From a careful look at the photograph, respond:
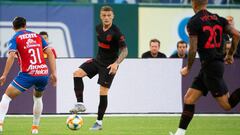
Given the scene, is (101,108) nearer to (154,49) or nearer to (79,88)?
(79,88)

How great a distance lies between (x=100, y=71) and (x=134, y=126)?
1472 millimetres

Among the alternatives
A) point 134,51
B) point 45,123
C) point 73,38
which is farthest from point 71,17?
point 45,123

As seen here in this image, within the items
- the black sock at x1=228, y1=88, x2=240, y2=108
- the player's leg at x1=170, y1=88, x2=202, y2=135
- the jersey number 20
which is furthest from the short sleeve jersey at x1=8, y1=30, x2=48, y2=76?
the black sock at x1=228, y1=88, x2=240, y2=108

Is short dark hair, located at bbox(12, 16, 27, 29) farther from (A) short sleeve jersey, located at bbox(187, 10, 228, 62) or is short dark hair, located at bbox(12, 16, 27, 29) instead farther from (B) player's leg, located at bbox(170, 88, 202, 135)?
(B) player's leg, located at bbox(170, 88, 202, 135)

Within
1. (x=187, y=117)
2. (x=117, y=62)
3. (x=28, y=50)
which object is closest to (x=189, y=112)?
(x=187, y=117)

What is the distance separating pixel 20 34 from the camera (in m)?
13.1

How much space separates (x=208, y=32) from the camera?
1163 centimetres

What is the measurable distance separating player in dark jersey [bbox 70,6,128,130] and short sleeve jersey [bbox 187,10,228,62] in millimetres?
2771

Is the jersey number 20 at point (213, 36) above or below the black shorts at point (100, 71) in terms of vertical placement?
above

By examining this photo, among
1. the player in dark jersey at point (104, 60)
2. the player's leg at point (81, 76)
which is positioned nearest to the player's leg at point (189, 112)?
the player in dark jersey at point (104, 60)

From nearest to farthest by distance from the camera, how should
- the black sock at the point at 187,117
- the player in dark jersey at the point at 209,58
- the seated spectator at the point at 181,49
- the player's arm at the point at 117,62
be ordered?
the player in dark jersey at the point at 209,58 < the black sock at the point at 187,117 < the player's arm at the point at 117,62 < the seated spectator at the point at 181,49

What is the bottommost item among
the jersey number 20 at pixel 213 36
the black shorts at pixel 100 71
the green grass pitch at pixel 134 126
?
the green grass pitch at pixel 134 126

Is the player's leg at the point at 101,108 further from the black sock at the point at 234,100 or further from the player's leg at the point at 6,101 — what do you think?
the black sock at the point at 234,100

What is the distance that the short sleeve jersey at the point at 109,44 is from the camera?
1445 cm
